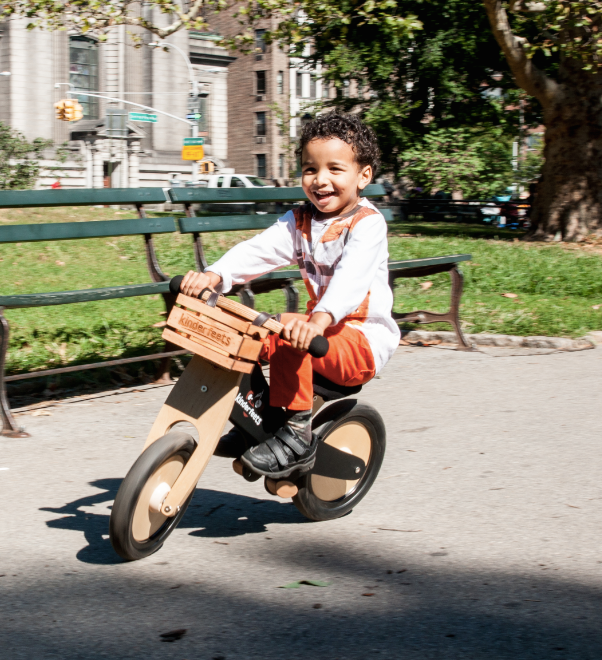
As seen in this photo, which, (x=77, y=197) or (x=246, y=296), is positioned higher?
(x=77, y=197)

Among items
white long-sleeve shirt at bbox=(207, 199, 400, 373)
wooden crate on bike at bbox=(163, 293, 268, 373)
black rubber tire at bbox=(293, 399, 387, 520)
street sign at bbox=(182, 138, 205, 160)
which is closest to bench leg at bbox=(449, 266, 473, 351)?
black rubber tire at bbox=(293, 399, 387, 520)

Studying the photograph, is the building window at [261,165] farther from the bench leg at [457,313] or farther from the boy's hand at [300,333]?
the boy's hand at [300,333]

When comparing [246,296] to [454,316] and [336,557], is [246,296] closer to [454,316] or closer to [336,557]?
[454,316]

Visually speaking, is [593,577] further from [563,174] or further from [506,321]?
[563,174]

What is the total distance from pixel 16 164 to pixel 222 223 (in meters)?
27.2

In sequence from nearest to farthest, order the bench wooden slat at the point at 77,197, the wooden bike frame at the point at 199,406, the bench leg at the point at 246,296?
the wooden bike frame at the point at 199,406
the bench wooden slat at the point at 77,197
the bench leg at the point at 246,296

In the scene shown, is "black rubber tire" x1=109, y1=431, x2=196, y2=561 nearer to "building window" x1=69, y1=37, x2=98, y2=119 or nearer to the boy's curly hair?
the boy's curly hair

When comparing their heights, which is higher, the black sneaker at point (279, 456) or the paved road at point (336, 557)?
the black sneaker at point (279, 456)

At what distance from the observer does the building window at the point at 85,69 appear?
1889 inches

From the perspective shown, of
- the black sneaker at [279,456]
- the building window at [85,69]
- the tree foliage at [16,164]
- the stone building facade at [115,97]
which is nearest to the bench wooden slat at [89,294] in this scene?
the black sneaker at [279,456]

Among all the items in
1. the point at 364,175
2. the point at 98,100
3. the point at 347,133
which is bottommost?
the point at 364,175

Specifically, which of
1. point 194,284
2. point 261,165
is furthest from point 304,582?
point 261,165

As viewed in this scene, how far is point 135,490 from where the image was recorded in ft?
9.03

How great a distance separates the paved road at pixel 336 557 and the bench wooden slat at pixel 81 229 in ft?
3.33
